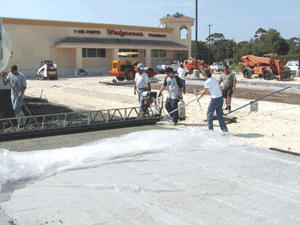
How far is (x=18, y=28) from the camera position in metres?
36.2

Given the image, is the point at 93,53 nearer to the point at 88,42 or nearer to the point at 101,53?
the point at 101,53

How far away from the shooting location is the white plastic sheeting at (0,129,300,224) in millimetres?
3625

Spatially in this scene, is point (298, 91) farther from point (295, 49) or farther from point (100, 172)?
point (295, 49)

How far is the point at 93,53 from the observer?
42.0 m

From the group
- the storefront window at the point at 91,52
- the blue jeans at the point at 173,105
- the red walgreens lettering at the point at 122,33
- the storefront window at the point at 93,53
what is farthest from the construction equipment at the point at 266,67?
the storefront window at the point at 91,52

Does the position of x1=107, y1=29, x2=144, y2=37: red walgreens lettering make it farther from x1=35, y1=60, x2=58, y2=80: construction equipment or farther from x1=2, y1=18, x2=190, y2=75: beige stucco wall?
x1=35, y1=60, x2=58, y2=80: construction equipment

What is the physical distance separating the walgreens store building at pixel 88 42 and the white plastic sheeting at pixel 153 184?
3384 centimetres

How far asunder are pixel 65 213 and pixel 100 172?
139cm

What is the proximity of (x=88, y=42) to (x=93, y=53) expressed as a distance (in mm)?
2600

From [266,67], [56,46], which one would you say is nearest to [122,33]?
[56,46]

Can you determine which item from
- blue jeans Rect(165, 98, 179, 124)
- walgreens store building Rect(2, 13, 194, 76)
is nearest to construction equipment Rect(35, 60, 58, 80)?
walgreens store building Rect(2, 13, 194, 76)

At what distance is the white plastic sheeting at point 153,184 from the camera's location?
362 centimetres

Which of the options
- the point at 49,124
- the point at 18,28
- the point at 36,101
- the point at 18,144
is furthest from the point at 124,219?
the point at 18,28

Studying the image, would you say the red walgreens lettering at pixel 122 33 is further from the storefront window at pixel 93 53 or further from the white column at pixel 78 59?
the white column at pixel 78 59
